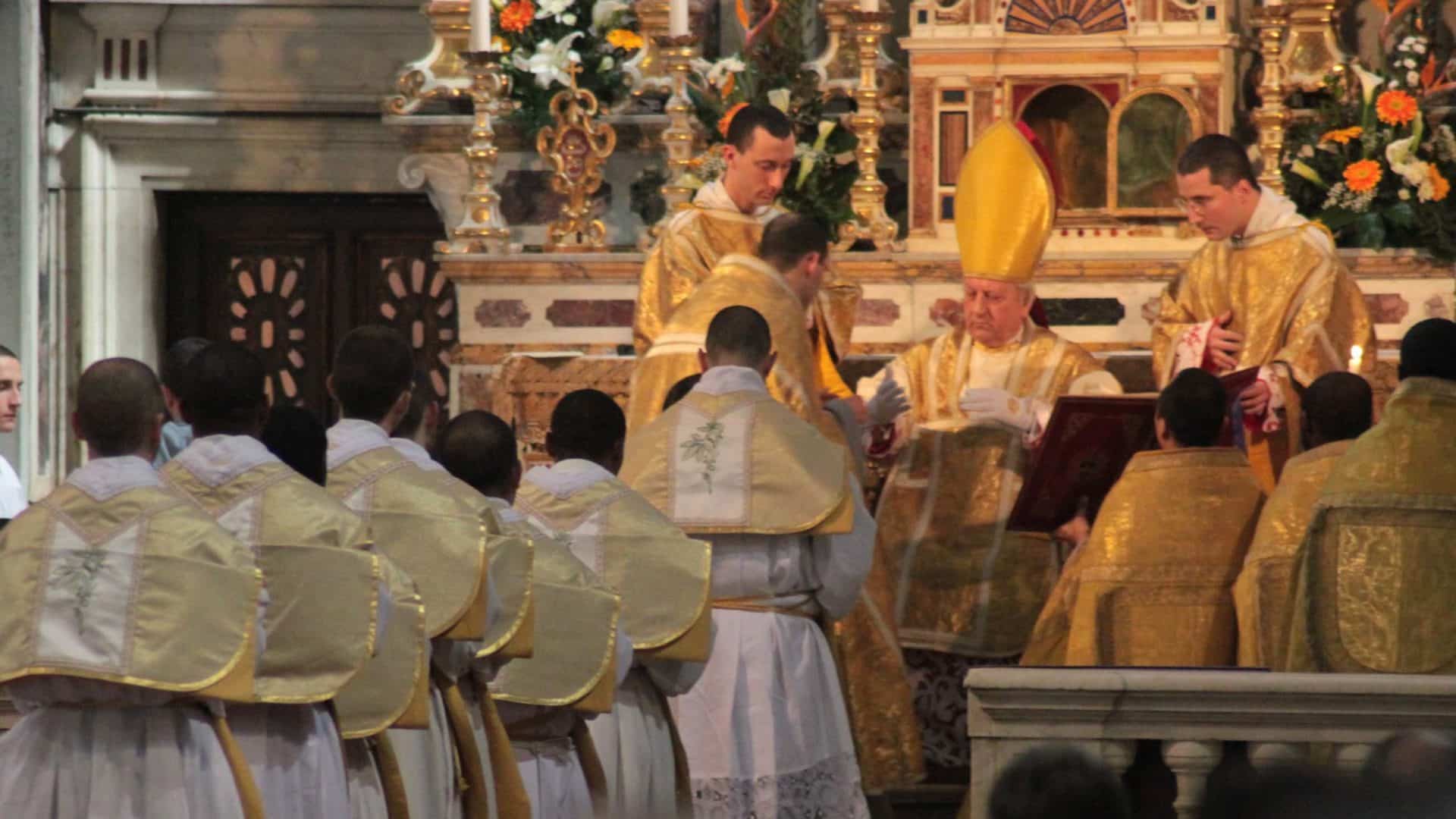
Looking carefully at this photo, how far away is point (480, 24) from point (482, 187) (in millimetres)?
668

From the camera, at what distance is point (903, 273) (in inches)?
389

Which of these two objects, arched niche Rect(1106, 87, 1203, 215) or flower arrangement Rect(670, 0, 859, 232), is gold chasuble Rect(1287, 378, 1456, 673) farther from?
flower arrangement Rect(670, 0, 859, 232)

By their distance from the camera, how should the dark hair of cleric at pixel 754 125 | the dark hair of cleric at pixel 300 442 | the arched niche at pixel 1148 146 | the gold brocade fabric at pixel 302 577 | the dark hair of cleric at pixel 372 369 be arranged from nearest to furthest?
the gold brocade fabric at pixel 302 577 < the dark hair of cleric at pixel 300 442 < the dark hair of cleric at pixel 372 369 < the dark hair of cleric at pixel 754 125 < the arched niche at pixel 1148 146

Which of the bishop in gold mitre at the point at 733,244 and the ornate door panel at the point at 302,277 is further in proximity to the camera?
the ornate door panel at the point at 302,277

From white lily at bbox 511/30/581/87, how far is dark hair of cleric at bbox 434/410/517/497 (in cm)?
447

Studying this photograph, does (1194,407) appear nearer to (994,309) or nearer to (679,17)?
(994,309)

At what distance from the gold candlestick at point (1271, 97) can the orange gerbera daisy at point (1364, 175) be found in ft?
0.88

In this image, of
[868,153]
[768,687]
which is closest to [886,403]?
[768,687]

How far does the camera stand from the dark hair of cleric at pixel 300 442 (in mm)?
5418

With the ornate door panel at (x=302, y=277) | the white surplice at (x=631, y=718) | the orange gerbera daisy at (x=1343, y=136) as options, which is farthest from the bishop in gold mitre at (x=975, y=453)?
the ornate door panel at (x=302, y=277)

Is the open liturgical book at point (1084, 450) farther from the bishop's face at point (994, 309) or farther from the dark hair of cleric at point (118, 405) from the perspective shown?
the dark hair of cleric at point (118, 405)

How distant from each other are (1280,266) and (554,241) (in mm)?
2741

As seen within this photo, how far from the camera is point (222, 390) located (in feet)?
17.0

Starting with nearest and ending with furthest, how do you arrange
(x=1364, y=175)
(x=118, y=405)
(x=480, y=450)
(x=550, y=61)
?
(x=118, y=405) < (x=480, y=450) < (x=1364, y=175) < (x=550, y=61)
